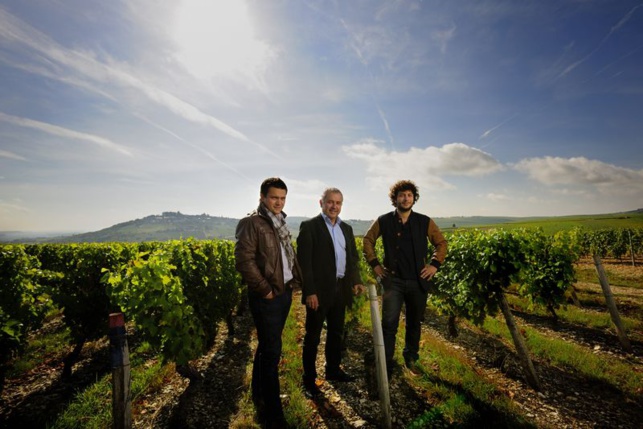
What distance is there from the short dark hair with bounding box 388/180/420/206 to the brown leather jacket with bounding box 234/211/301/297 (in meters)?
2.34

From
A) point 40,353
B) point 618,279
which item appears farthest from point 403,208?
point 618,279

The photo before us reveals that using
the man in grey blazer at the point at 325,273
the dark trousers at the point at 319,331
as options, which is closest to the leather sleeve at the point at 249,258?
the man in grey blazer at the point at 325,273

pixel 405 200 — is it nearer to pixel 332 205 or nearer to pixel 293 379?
pixel 332 205

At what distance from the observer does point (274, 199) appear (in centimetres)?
385

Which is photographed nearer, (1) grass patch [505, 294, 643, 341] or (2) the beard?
(2) the beard

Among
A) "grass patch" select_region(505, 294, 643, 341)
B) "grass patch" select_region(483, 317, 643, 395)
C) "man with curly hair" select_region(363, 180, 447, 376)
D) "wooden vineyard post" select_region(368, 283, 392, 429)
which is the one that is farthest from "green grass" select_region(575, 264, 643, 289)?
"wooden vineyard post" select_region(368, 283, 392, 429)

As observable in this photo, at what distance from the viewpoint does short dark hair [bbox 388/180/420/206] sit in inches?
194

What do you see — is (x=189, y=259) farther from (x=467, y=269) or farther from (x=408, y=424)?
(x=467, y=269)

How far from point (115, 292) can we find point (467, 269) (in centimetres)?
724

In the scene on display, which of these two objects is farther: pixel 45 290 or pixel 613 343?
pixel 613 343

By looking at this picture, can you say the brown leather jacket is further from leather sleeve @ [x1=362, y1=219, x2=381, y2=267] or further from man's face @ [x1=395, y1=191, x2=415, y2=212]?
man's face @ [x1=395, y1=191, x2=415, y2=212]

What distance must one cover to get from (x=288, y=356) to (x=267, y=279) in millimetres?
3281

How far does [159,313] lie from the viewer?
209 inches

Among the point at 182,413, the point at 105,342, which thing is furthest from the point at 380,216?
the point at 105,342
